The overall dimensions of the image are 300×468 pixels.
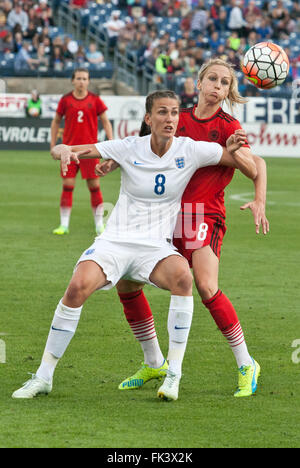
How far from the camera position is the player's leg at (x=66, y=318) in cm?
537

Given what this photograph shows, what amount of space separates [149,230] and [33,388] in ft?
3.93

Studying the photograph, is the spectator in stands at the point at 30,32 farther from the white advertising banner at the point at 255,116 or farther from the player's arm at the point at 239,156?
the player's arm at the point at 239,156

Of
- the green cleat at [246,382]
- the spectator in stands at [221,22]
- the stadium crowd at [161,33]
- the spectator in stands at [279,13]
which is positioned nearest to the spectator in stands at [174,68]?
the stadium crowd at [161,33]

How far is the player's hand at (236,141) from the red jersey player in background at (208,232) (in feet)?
0.30

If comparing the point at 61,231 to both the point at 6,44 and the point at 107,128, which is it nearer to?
the point at 107,128

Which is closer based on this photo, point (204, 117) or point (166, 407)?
point (166, 407)

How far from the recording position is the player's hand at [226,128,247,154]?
563 cm

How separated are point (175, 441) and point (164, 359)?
153cm

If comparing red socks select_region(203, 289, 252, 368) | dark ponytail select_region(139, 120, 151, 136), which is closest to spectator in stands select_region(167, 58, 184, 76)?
dark ponytail select_region(139, 120, 151, 136)

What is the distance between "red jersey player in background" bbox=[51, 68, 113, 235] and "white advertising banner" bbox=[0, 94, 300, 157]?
13.8 m

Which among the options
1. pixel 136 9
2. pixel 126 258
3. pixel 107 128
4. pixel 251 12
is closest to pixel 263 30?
pixel 251 12

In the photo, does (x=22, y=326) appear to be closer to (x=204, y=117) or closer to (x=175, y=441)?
(x=204, y=117)

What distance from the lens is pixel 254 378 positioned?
5703 millimetres

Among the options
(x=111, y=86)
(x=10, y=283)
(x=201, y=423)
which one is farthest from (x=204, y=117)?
(x=111, y=86)
